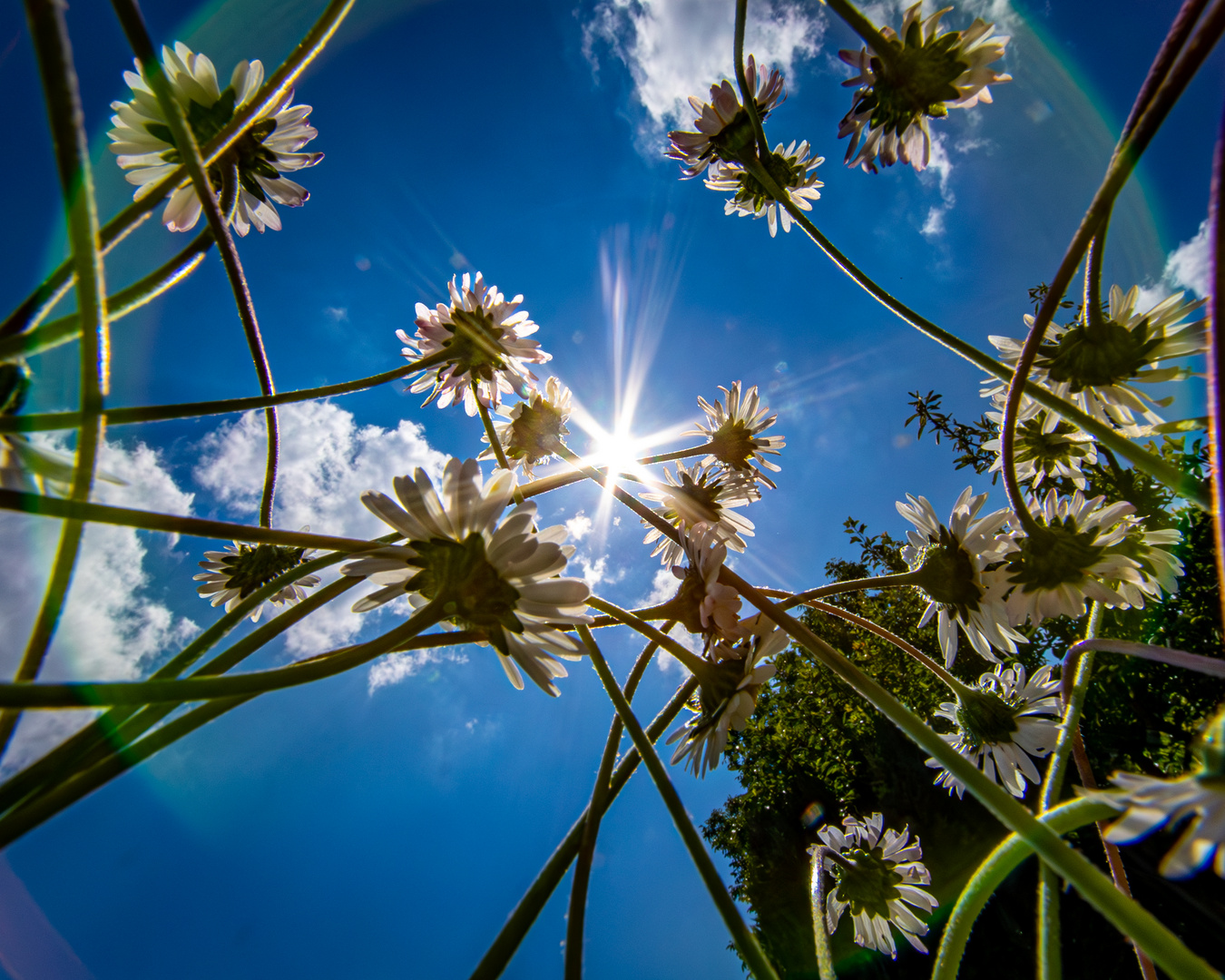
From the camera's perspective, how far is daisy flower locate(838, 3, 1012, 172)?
0.76 m

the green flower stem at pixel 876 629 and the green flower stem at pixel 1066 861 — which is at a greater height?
the green flower stem at pixel 876 629

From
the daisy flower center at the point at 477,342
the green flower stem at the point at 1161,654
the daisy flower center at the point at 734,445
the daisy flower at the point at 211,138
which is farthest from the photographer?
the daisy flower center at the point at 734,445

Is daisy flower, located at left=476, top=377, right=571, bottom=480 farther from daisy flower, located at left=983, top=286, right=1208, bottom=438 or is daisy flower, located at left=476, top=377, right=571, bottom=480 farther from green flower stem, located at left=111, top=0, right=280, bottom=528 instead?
daisy flower, located at left=983, top=286, right=1208, bottom=438

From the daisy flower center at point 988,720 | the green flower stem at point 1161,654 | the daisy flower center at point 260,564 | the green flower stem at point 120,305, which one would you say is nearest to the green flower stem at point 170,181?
the green flower stem at point 120,305

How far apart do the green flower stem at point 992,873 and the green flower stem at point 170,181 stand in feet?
2.17

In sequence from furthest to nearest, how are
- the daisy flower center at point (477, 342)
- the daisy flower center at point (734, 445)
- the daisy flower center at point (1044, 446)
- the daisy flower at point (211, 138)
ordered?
the daisy flower center at point (734, 445), the daisy flower center at point (477, 342), the daisy flower center at point (1044, 446), the daisy flower at point (211, 138)

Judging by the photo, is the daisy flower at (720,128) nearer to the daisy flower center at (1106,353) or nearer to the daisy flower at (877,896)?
the daisy flower center at (1106,353)

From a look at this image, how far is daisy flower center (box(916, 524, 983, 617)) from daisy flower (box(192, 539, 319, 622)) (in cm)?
93

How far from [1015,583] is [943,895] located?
5653 millimetres

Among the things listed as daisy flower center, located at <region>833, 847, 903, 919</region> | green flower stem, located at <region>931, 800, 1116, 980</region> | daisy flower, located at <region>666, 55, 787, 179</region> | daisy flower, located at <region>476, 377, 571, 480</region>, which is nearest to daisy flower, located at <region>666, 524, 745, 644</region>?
green flower stem, located at <region>931, 800, 1116, 980</region>

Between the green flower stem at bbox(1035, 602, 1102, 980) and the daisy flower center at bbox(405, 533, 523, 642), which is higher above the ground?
the daisy flower center at bbox(405, 533, 523, 642)

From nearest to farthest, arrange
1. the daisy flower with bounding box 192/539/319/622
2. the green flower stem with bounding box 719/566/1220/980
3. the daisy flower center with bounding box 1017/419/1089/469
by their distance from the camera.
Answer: the green flower stem with bounding box 719/566/1220/980, the daisy flower with bounding box 192/539/319/622, the daisy flower center with bounding box 1017/419/1089/469

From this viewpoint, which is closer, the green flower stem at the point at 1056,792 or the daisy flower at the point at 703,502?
the green flower stem at the point at 1056,792

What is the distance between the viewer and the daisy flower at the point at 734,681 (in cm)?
63
